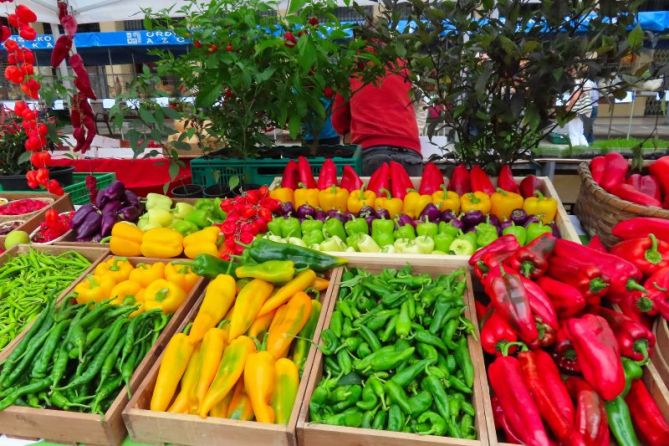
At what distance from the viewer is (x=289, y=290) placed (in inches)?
82.7

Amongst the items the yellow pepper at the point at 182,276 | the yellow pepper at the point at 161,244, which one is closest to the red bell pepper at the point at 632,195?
the yellow pepper at the point at 182,276

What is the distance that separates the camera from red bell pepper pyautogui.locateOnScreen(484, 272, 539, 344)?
1669 mm

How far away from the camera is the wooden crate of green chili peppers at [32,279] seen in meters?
2.10

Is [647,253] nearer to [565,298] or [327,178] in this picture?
[565,298]

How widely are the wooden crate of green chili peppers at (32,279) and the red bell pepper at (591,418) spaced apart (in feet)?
7.33

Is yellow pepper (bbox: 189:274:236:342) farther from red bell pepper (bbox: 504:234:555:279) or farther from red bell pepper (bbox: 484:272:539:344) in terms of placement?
red bell pepper (bbox: 504:234:555:279)

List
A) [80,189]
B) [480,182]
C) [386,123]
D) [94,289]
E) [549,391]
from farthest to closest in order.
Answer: [386,123] < [80,189] < [480,182] < [94,289] < [549,391]

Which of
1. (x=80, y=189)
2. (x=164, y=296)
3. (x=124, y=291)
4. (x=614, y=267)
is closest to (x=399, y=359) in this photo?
(x=614, y=267)

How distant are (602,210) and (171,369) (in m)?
2.51

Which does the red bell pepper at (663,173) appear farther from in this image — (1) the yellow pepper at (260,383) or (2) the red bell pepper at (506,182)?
(1) the yellow pepper at (260,383)

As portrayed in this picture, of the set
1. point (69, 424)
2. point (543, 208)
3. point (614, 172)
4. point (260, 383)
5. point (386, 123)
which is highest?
point (386, 123)

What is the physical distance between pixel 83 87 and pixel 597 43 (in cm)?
333

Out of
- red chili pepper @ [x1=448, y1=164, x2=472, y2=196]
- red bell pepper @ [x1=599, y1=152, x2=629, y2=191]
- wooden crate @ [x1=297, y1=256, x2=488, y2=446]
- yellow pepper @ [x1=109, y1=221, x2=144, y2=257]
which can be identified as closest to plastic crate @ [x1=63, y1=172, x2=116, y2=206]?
yellow pepper @ [x1=109, y1=221, x2=144, y2=257]

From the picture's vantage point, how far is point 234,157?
3.83 m
